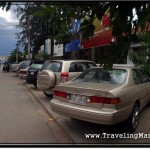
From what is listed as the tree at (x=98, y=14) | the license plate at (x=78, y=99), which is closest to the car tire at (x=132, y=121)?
the license plate at (x=78, y=99)

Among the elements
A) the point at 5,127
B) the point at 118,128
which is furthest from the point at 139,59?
the point at 5,127

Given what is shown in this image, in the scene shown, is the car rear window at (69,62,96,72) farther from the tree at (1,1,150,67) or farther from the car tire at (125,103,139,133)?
the tree at (1,1,150,67)

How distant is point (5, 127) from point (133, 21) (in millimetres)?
4534

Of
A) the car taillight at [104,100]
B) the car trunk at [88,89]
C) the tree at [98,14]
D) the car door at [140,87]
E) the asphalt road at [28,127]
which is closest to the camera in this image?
the tree at [98,14]

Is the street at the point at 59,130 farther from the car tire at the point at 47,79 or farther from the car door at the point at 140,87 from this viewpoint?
the car tire at the point at 47,79

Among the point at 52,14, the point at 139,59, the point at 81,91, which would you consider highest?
the point at 52,14

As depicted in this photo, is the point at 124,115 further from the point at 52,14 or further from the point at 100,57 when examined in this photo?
the point at 52,14

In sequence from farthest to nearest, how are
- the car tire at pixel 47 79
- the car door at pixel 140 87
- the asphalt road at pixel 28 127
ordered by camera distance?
the car tire at pixel 47 79, the car door at pixel 140 87, the asphalt road at pixel 28 127

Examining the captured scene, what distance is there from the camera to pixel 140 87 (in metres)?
7.11

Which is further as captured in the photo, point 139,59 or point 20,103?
point 20,103

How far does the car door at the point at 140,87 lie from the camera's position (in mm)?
6898

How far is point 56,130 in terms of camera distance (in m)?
6.77

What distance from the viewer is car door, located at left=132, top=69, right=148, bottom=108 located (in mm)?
6898

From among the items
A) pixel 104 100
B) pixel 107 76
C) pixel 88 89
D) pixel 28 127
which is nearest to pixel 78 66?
pixel 107 76
